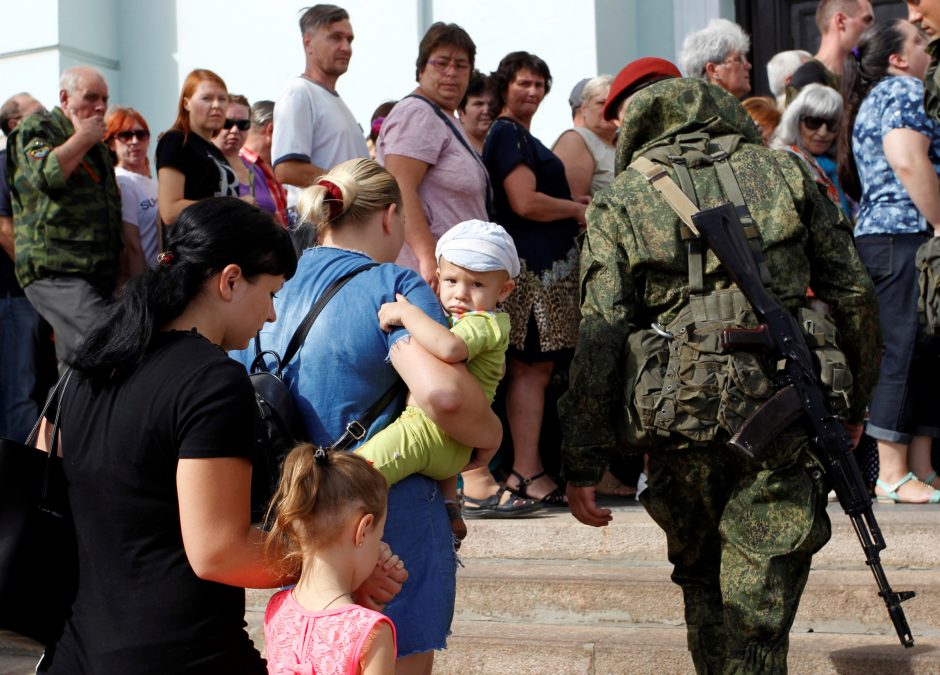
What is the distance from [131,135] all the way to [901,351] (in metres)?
3.83

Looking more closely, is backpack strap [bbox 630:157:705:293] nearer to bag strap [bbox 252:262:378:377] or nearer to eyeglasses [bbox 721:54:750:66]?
bag strap [bbox 252:262:378:377]

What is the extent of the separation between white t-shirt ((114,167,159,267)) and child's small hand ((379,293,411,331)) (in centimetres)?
337

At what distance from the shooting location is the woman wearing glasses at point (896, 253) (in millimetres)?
5168

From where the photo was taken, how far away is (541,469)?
218 inches

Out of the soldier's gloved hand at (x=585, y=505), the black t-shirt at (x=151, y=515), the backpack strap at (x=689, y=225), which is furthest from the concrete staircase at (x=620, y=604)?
the black t-shirt at (x=151, y=515)

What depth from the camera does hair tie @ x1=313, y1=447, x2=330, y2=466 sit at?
2.41 m

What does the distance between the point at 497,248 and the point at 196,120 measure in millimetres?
2964

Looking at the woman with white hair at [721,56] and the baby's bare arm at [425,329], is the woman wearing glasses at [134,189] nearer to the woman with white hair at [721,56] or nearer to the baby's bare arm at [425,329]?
the woman with white hair at [721,56]

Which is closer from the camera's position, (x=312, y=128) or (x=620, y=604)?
(x=620, y=604)

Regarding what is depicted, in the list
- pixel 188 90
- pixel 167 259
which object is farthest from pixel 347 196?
pixel 188 90

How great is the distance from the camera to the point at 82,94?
5871 millimetres

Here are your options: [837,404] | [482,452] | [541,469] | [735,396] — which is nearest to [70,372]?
[482,452]

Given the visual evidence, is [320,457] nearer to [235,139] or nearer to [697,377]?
[697,377]

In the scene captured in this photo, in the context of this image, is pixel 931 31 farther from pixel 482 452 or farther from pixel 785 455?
pixel 482 452
